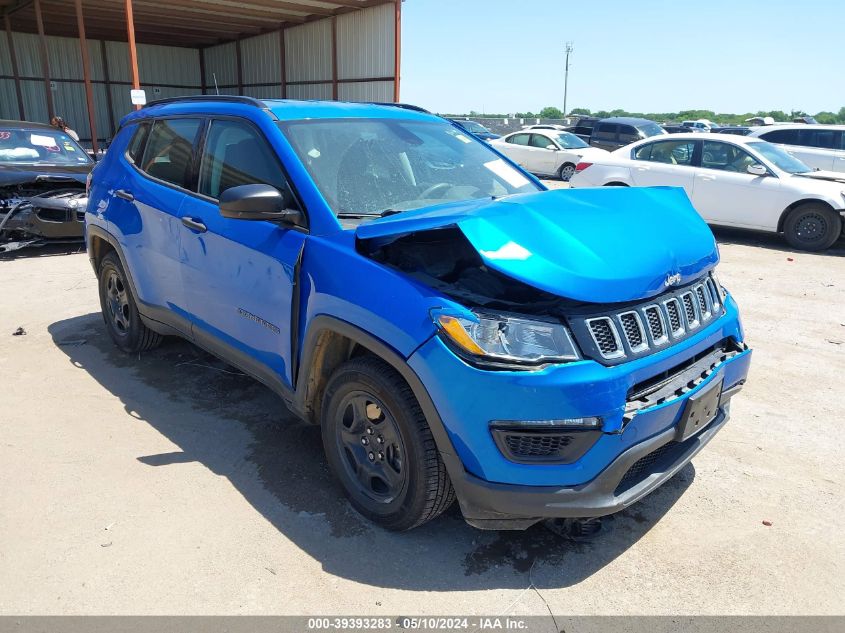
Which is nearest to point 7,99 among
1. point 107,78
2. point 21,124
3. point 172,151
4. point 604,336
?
point 107,78

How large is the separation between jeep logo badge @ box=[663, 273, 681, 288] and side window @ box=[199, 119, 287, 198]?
73.0 inches

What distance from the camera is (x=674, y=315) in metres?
2.73

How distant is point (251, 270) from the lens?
10.9ft

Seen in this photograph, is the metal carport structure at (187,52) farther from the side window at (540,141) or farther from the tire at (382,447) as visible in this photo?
the tire at (382,447)

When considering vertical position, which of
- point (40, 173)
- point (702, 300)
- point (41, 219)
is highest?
point (702, 300)

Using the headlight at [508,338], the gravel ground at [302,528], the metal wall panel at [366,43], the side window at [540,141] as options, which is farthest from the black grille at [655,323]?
the metal wall panel at [366,43]

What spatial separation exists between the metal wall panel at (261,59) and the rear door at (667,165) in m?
16.7

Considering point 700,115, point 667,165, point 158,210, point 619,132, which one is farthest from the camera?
point 700,115

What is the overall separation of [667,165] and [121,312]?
27.6 feet

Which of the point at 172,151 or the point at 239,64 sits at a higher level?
the point at 239,64

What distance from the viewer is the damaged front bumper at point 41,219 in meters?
7.96

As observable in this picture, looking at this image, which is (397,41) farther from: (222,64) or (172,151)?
(172,151)
